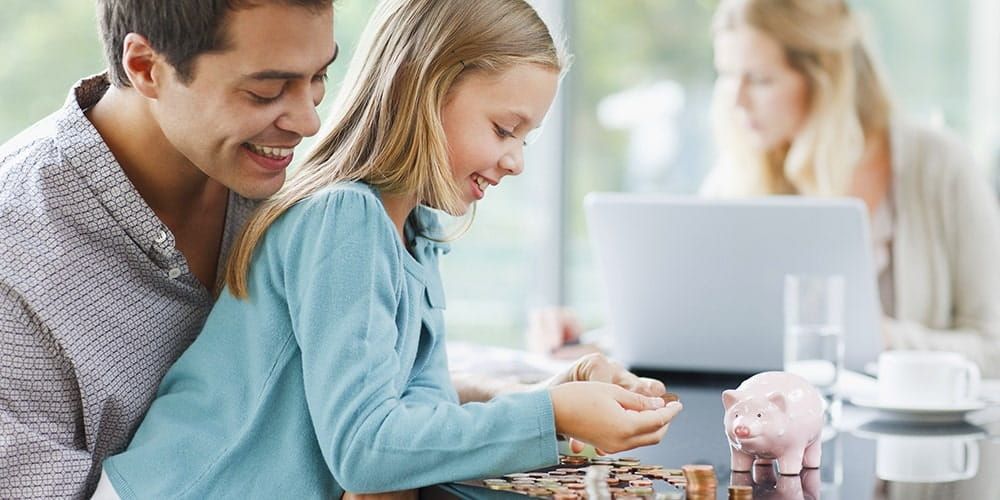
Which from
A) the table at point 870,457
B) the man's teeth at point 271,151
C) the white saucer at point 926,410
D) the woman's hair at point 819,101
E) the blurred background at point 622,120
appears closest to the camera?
the table at point 870,457

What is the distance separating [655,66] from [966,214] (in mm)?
1638

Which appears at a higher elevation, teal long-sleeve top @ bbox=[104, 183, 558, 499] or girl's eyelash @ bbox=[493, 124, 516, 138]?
girl's eyelash @ bbox=[493, 124, 516, 138]

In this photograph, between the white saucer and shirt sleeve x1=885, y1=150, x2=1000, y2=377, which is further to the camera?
shirt sleeve x1=885, y1=150, x2=1000, y2=377

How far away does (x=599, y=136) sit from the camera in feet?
14.2

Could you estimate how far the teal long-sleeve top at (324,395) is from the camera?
1.08 metres

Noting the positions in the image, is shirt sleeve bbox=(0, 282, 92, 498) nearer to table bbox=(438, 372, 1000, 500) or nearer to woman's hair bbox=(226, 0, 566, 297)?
woman's hair bbox=(226, 0, 566, 297)

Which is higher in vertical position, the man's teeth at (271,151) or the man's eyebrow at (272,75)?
the man's eyebrow at (272,75)

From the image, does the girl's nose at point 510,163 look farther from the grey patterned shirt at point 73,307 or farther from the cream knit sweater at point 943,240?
the cream knit sweater at point 943,240

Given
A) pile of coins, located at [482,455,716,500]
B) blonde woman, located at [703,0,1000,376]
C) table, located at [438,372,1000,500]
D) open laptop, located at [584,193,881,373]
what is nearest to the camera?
pile of coins, located at [482,455,716,500]

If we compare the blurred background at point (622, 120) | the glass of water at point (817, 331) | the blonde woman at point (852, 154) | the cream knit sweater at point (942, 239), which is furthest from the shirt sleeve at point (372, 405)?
the blurred background at point (622, 120)

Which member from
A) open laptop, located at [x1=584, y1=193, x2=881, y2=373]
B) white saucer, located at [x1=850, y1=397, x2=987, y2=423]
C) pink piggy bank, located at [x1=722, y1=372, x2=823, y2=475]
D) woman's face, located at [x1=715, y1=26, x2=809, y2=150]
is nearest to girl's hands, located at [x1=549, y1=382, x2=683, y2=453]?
pink piggy bank, located at [x1=722, y1=372, x2=823, y2=475]

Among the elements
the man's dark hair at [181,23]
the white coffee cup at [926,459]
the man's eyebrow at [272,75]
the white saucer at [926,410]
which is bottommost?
the white saucer at [926,410]

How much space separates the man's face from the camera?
1.20m

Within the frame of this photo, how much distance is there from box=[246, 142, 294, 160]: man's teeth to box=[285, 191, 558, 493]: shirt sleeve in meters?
0.15
